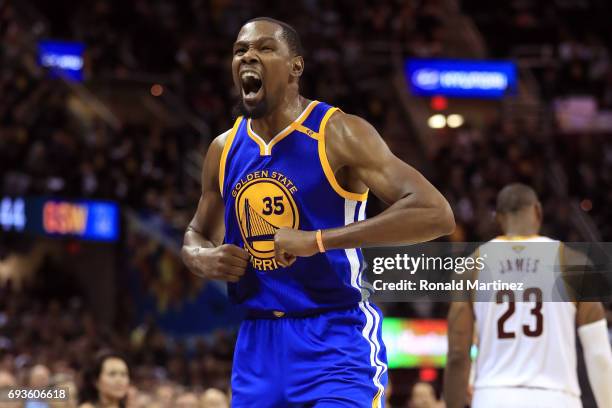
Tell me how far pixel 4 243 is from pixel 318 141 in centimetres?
1618

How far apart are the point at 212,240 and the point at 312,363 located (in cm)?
85

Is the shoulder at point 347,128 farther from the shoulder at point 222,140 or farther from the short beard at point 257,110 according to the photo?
the shoulder at point 222,140

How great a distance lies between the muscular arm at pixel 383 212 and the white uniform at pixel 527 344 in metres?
1.41

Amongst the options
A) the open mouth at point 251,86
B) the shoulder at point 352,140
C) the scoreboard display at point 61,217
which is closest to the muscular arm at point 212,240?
the open mouth at point 251,86

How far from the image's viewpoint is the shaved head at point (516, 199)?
582cm

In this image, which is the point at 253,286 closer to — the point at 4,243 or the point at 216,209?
the point at 216,209

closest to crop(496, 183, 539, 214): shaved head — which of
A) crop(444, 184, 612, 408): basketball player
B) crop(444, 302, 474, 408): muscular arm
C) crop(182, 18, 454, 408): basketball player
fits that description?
crop(444, 184, 612, 408): basketball player

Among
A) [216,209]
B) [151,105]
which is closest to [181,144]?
[151,105]

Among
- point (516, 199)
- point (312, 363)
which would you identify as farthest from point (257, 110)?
point (516, 199)

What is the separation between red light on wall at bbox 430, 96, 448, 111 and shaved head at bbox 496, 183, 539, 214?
16921mm

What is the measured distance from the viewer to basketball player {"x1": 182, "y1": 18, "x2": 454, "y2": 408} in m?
4.28

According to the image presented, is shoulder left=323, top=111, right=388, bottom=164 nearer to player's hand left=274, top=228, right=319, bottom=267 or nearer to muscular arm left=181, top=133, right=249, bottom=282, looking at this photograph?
player's hand left=274, top=228, right=319, bottom=267

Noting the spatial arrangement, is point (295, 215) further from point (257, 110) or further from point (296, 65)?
point (296, 65)

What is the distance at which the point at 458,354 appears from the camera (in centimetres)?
576
